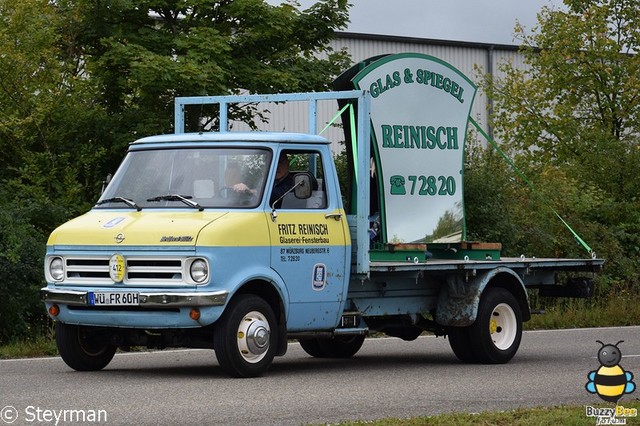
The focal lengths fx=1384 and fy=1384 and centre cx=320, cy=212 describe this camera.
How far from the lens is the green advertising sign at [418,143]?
15.1m

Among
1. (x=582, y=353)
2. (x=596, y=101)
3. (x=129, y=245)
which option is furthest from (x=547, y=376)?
(x=596, y=101)

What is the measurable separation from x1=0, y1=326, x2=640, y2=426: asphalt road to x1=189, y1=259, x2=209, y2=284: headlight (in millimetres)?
911

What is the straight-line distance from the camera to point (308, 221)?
13.2 m

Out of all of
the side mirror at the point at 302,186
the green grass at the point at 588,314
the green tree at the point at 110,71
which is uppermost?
the green tree at the point at 110,71

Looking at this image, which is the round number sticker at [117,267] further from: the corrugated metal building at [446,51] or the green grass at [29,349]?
the corrugated metal building at [446,51]

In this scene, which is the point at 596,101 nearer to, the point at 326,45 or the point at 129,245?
the point at 326,45

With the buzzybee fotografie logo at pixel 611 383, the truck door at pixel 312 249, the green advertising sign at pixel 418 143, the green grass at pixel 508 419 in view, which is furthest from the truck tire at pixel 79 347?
the buzzybee fotografie logo at pixel 611 383

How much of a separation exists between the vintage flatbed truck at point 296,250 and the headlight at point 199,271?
1 cm

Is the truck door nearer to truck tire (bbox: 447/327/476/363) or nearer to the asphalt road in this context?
the asphalt road

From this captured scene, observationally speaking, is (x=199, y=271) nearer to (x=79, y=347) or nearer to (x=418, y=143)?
(x=79, y=347)

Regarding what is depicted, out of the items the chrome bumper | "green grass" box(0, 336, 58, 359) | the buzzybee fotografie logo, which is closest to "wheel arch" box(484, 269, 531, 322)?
the chrome bumper

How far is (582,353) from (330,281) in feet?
13.9

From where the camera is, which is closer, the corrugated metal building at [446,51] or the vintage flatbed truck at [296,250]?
the vintage flatbed truck at [296,250]

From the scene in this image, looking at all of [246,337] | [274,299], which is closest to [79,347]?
[246,337]
